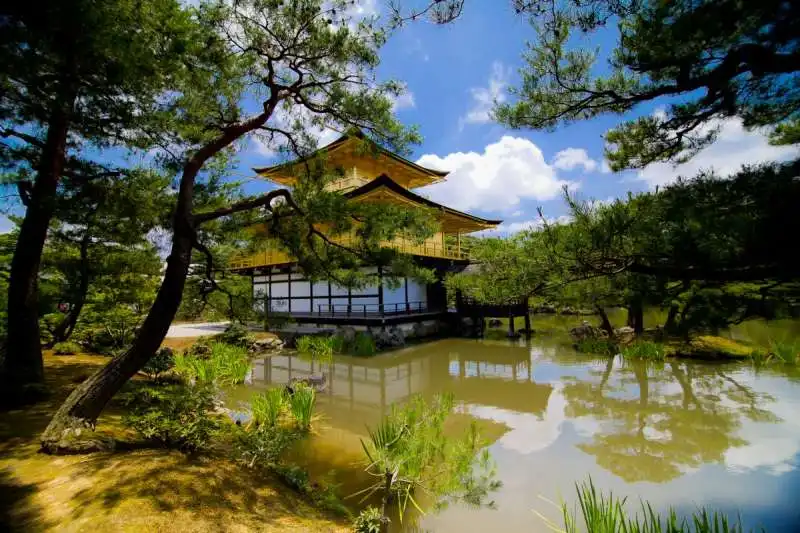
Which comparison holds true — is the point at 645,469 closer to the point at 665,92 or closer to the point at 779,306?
the point at 779,306

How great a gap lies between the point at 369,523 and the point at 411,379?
6.00 metres

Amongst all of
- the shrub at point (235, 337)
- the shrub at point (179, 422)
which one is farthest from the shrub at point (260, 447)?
the shrub at point (235, 337)

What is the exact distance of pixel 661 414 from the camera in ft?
19.4

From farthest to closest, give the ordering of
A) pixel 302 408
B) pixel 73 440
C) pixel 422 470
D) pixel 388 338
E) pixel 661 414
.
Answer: pixel 388 338, pixel 661 414, pixel 302 408, pixel 422 470, pixel 73 440

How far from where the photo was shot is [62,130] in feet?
15.0

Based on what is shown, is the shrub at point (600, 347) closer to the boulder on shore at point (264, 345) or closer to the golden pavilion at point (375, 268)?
the golden pavilion at point (375, 268)

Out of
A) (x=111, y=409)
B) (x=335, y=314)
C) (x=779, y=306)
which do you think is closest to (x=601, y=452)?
(x=779, y=306)

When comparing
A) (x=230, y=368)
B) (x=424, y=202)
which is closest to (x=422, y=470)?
(x=230, y=368)

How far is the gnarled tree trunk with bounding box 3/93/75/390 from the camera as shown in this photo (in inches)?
176

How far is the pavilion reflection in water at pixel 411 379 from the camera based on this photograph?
668cm

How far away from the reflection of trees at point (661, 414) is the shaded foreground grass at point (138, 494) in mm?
3747

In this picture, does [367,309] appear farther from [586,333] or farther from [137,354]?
[137,354]

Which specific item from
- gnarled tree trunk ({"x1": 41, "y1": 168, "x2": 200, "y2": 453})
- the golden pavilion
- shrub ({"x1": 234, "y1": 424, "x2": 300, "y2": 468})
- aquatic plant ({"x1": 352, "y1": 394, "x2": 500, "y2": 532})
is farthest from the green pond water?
the golden pavilion

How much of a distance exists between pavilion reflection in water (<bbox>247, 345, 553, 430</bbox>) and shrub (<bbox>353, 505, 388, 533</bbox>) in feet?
9.17
